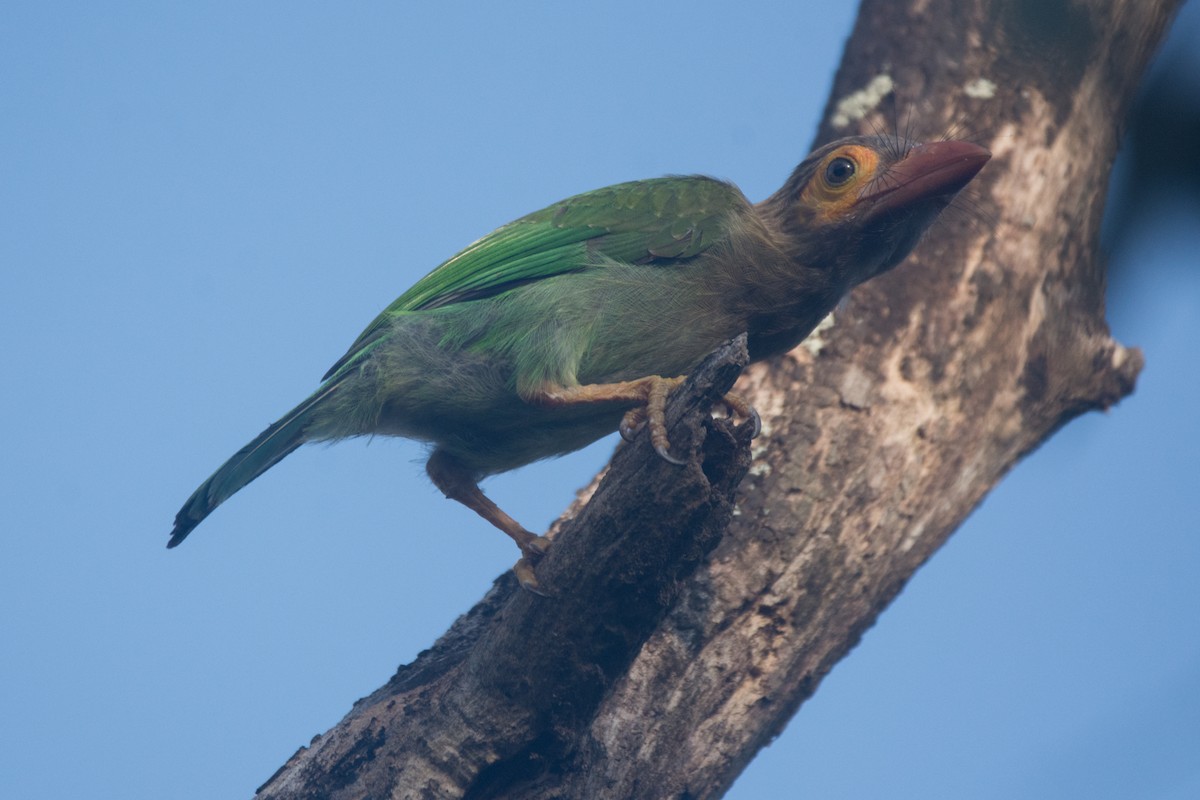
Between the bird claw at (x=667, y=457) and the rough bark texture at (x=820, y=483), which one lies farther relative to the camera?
the rough bark texture at (x=820, y=483)

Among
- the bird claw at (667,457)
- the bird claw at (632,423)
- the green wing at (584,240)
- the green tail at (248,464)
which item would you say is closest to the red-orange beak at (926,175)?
the green wing at (584,240)

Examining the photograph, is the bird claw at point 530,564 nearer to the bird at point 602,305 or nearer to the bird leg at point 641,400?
the bird at point 602,305

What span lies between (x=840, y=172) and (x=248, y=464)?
2.53 meters

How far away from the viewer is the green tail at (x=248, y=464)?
4395mm

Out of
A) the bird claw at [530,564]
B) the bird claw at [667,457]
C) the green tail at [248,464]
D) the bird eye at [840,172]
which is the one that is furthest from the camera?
the green tail at [248,464]

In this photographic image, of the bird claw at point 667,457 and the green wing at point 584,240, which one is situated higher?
the green wing at point 584,240

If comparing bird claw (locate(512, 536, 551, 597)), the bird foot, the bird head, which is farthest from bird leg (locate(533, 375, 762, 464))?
the bird head

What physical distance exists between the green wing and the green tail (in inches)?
9.0

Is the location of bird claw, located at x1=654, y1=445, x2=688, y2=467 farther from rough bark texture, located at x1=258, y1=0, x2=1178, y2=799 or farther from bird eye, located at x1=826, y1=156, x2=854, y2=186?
bird eye, located at x1=826, y1=156, x2=854, y2=186

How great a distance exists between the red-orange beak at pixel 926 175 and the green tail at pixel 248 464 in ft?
7.31

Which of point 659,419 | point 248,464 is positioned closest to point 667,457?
point 659,419

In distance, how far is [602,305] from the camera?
13.4 ft

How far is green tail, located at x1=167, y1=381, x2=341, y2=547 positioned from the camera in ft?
14.4

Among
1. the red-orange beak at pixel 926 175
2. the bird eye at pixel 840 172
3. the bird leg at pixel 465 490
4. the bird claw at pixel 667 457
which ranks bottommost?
the bird claw at pixel 667 457
